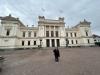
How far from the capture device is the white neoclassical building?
132 ft

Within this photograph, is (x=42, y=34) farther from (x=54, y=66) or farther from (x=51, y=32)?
(x=54, y=66)

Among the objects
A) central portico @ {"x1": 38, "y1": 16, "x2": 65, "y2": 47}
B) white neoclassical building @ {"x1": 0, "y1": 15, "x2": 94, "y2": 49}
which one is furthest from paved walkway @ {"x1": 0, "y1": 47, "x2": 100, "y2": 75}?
central portico @ {"x1": 38, "y1": 16, "x2": 65, "y2": 47}

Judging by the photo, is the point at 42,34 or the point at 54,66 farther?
the point at 42,34

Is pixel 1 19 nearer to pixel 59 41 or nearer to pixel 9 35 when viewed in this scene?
pixel 9 35

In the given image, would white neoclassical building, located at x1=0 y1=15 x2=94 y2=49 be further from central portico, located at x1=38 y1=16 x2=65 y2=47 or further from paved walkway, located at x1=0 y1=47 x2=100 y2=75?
paved walkway, located at x1=0 y1=47 x2=100 y2=75

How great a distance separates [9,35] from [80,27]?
36044mm

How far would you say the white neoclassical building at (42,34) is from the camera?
40312 mm

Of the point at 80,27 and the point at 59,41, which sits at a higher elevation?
the point at 80,27

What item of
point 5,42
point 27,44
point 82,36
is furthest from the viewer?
point 82,36

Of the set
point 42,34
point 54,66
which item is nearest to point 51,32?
point 42,34

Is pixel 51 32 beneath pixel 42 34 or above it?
above

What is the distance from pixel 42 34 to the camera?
144ft

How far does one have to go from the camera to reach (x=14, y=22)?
41344mm

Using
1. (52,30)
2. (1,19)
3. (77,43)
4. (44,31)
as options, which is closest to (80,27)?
(77,43)
